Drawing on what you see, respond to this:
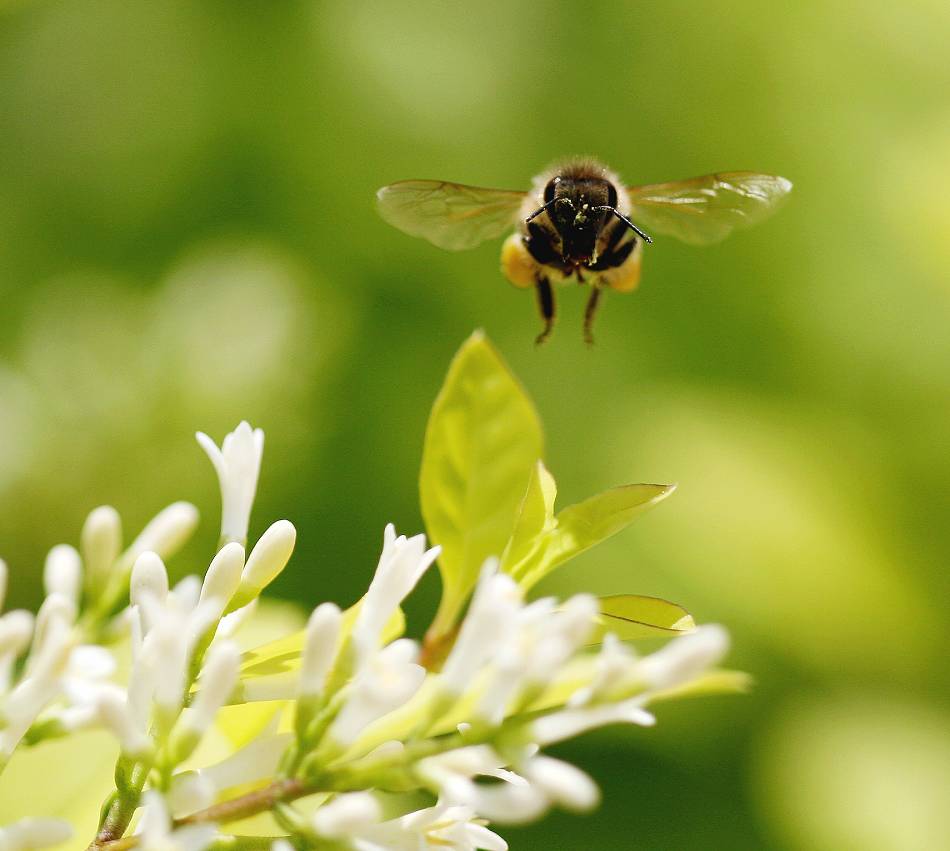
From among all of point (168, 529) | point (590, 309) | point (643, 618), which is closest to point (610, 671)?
point (643, 618)

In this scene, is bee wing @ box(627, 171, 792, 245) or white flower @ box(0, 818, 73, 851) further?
bee wing @ box(627, 171, 792, 245)

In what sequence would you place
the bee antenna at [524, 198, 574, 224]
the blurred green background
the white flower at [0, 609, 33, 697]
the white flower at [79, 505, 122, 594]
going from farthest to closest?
the blurred green background
the bee antenna at [524, 198, 574, 224]
the white flower at [79, 505, 122, 594]
the white flower at [0, 609, 33, 697]

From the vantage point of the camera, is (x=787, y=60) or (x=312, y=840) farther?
(x=787, y=60)

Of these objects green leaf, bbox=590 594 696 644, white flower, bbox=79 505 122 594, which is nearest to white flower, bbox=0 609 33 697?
white flower, bbox=79 505 122 594

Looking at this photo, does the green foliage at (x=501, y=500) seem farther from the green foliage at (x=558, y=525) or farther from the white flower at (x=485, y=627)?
the white flower at (x=485, y=627)

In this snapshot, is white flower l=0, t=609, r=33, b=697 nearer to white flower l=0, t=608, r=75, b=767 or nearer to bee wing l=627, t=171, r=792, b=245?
white flower l=0, t=608, r=75, b=767

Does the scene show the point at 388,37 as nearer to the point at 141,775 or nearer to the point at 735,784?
the point at 735,784

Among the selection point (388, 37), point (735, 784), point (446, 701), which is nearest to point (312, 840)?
point (446, 701)
